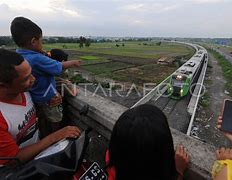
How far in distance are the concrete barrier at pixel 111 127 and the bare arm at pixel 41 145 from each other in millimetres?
630

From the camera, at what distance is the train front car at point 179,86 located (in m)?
21.1

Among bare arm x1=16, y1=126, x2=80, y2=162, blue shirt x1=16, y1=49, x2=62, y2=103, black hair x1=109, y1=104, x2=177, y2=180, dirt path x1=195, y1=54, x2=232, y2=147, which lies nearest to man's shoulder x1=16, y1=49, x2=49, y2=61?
blue shirt x1=16, y1=49, x2=62, y2=103

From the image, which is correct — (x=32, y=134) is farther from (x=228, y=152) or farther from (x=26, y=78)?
(x=228, y=152)

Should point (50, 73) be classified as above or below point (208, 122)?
above

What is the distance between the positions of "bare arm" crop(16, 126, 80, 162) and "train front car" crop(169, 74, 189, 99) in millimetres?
19847

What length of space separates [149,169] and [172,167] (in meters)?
0.16

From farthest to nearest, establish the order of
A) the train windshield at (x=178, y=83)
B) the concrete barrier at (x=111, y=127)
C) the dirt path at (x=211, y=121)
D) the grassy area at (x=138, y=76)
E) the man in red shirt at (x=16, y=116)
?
1. the grassy area at (x=138, y=76)
2. the train windshield at (x=178, y=83)
3. the dirt path at (x=211, y=121)
4. the concrete barrier at (x=111, y=127)
5. the man in red shirt at (x=16, y=116)

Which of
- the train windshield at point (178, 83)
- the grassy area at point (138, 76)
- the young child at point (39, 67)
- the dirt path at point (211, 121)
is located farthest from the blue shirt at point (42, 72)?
the grassy area at point (138, 76)

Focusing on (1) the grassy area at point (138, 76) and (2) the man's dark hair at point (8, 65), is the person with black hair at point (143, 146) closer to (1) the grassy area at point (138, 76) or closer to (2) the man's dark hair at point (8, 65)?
(2) the man's dark hair at point (8, 65)

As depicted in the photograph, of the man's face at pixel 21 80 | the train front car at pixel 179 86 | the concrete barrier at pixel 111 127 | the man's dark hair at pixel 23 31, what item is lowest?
the train front car at pixel 179 86

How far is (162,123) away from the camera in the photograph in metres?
1.51

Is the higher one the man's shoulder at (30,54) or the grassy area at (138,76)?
the man's shoulder at (30,54)


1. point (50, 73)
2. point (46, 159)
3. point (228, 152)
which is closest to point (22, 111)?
point (46, 159)

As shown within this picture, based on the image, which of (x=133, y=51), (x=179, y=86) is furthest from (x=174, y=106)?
(x=133, y=51)
